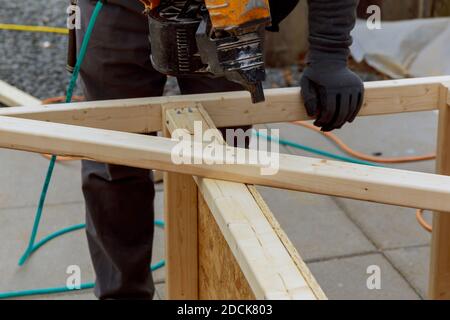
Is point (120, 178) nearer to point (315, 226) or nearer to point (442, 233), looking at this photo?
point (442, 233)

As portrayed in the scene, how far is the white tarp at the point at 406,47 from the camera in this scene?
464 centimetres

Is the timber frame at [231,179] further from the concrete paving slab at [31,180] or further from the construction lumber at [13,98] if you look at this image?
the construction lumber at [13,98]

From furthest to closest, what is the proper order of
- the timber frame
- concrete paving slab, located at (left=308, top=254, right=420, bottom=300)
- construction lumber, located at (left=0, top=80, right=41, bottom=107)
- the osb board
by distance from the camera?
construction lumber, located at (left=0, top=80, right=41, bottom=107)
concrete paving slab, located at (left=308, top=254, right=420, bottom=300)
the osb board
the timber frame

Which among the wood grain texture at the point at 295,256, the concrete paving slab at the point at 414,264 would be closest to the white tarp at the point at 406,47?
the concrete paving slab at the point at 414,264

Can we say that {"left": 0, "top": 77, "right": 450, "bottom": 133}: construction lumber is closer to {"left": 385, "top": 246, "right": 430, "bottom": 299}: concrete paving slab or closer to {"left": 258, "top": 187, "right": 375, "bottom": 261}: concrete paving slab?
{"left": 385, "top": 246, "right": 430, "bottom": 299}: concrete paving slab

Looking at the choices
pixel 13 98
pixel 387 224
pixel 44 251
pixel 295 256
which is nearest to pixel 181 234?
pixel 295 256

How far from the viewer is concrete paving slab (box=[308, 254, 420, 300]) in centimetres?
261

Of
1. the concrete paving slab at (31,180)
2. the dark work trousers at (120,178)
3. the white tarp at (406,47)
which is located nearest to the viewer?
the dark work trousers at (120,178)

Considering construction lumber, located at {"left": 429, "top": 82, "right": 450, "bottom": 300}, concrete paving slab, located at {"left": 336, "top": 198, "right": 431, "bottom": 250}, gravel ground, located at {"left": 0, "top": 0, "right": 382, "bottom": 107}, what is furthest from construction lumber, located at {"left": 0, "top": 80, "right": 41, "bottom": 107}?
construction lumber, located at {"left": 429, "top": 82, "right": 450, "bottom": 300}

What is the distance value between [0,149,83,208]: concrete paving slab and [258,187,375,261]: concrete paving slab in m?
0.96

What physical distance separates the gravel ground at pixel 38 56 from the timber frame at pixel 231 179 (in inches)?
115

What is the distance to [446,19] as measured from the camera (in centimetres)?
481
